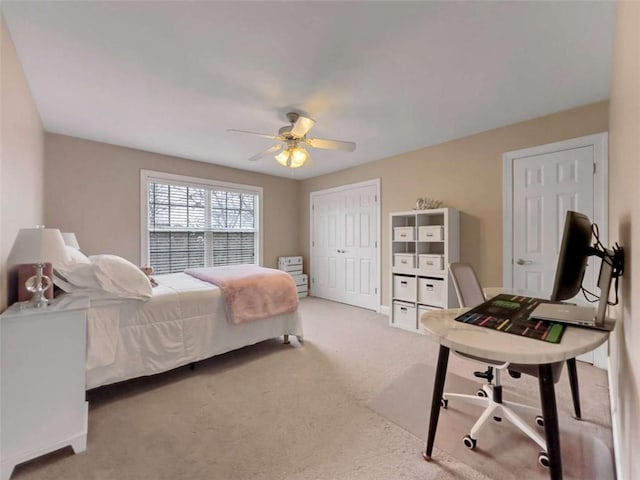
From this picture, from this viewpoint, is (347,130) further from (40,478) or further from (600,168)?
(40,478)

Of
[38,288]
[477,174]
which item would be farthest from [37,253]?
[477,174]

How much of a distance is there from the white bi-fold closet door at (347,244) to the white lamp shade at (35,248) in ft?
12.4

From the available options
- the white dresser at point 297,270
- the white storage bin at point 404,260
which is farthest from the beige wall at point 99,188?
the white storage bin at point 404,260

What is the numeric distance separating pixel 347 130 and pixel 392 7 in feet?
5.51

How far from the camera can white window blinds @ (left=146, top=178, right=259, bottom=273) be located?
13.5 ft

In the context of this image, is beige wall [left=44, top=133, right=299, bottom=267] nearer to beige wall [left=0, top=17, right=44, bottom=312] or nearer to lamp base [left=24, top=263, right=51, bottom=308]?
beige wall [left=0, top=17, right=44, bottom=312]

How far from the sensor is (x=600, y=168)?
2.51 metres

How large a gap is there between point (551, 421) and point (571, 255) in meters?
0.68

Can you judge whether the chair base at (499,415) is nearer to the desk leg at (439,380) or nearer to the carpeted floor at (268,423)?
the carpeted floor at (268,423)

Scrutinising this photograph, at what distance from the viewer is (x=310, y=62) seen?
6.36 ft

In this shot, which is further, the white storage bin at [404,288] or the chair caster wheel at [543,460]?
the white storage bin at [404,288]

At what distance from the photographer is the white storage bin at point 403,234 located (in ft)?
12.0

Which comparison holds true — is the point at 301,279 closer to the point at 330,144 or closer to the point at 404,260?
the point at 404,260

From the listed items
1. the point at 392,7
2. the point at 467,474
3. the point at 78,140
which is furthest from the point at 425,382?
the point at 78,140
